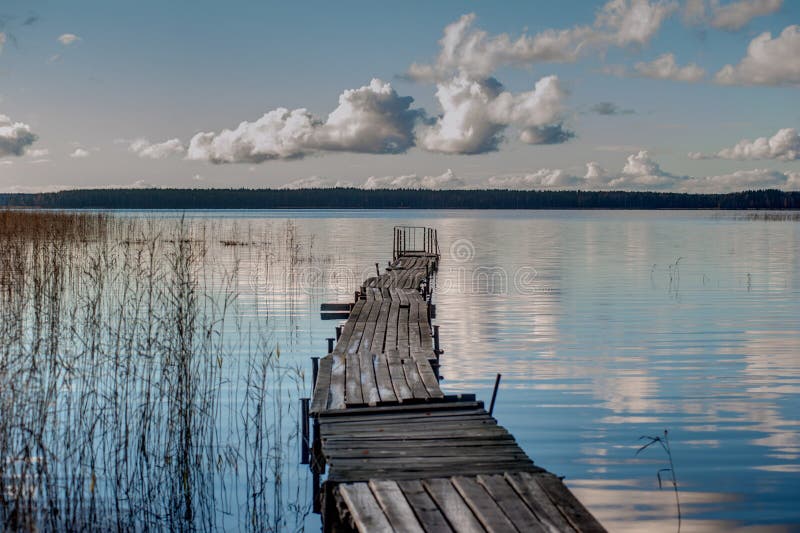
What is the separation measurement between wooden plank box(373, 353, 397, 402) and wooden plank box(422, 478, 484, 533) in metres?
2.42

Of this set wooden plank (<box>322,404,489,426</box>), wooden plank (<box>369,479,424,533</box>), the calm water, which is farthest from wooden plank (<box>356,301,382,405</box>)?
wooden plank (<box>369,479,424,533</box>)

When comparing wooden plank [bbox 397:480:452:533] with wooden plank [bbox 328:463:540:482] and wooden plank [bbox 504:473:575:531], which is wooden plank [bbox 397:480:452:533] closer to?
wooden plank [bbox 328:463:540:482]

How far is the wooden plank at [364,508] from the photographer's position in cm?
432

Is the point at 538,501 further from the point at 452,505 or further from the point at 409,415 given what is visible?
the point at 409,415

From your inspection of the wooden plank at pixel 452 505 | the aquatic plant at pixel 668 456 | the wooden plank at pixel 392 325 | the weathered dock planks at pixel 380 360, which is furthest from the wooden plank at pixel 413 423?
the wooden plank at pixel 392 325

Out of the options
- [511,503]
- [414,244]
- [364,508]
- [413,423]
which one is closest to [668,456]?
[413,423]

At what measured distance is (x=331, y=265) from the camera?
30406 mm

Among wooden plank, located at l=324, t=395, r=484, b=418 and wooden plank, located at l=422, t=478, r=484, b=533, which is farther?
wooden plank, located at l=324, t=395, r=484, b=418

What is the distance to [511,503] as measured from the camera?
181 inches

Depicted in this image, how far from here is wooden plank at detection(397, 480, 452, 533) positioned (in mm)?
4285

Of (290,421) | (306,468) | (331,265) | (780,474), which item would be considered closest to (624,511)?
(780,474)

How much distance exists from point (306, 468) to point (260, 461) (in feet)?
1.65

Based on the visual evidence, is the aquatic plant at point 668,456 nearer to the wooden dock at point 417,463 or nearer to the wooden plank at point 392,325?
the wooden dock at point 417,463

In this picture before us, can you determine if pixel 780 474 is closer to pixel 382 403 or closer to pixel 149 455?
pixel 382 403
